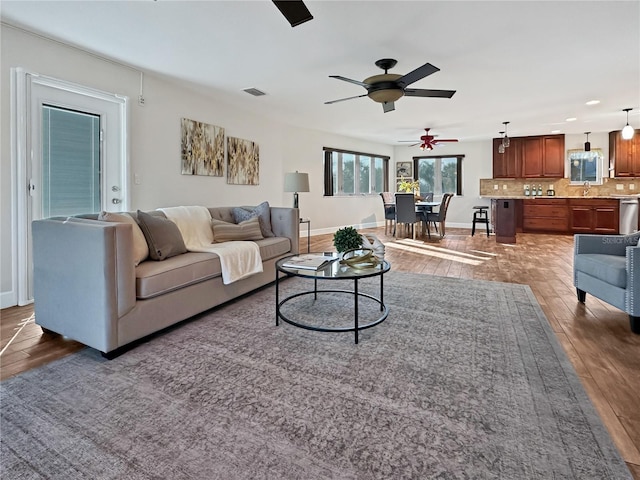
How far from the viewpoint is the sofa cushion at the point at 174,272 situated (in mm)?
2295

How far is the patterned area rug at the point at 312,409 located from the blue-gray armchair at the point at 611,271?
639mm

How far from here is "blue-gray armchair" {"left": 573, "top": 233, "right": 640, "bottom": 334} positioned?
7.97 feet

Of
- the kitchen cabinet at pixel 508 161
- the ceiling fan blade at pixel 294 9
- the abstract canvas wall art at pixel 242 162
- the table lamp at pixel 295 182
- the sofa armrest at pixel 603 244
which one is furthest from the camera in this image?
the kitchen cabinet at pixel 508 161

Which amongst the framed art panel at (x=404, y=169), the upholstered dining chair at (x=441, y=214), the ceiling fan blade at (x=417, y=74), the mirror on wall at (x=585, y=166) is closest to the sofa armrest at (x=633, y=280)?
the ceiling fan blade at (x=417, y=74)

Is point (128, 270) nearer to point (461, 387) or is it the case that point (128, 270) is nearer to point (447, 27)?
point (461, 387)

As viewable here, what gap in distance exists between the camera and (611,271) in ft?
8.59

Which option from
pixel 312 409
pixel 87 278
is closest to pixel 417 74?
pixel 312 409

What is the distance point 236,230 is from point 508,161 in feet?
26.9

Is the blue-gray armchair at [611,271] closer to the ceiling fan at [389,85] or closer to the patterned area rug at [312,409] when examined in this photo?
the patterned area rug at [312,409]

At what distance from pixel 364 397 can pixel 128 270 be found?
1.59m

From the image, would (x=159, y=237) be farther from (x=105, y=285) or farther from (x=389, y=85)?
(x=389, y=85)

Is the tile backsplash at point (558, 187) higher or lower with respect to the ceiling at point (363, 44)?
lower

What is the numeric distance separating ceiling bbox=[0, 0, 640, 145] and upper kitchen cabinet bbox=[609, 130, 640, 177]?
2.94m

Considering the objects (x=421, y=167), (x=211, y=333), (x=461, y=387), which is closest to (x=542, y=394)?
(x=461, y=387)
